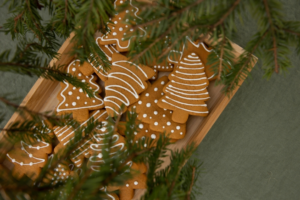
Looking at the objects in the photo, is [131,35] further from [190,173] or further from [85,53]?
[190,173]

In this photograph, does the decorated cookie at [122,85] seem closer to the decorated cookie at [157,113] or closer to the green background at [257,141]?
the decorated cookie at [157,113]

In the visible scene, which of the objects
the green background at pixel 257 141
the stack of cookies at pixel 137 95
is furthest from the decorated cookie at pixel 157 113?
the green background at pixel 257 141

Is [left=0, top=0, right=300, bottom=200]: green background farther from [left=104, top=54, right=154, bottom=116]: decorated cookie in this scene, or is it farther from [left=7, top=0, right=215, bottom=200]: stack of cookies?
[left=104, top=54, right=154, bottom=116]: decorated cookie

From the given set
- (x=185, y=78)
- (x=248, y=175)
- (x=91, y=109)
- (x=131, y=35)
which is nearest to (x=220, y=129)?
(x=248, y=175)

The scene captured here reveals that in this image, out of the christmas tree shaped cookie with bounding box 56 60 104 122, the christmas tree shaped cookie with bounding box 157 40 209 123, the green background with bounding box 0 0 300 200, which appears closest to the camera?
the christmas tree shaped cookie with bounding box 157 40 209 123

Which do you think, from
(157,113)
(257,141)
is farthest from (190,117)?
(257,141)

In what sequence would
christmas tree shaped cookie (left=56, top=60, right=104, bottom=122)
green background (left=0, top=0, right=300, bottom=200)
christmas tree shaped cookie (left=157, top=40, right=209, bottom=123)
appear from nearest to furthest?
1. christmas tree shaped cookie (left=157, top=40, right=209, bottom=123)
2. christmas tree shaped cookie (left=56, top=60, right=104, bottom=122)
3. green background (left=0, top=0, right=300, bottom=200)

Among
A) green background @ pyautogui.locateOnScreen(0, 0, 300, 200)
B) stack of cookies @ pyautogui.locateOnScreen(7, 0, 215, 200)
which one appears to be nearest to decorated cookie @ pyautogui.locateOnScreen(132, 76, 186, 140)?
stack of cookies @ pyautogui.locateOnScreen(7, 0, 215, 200)
